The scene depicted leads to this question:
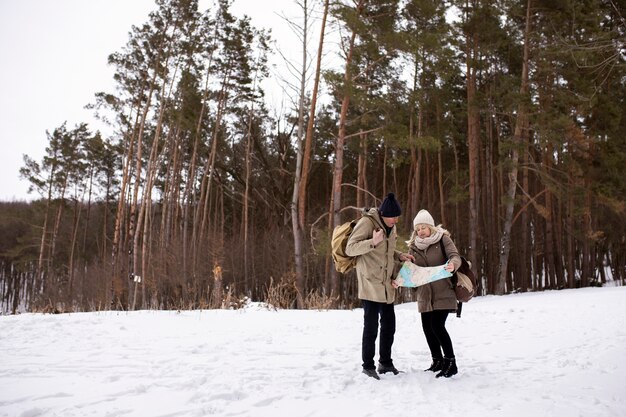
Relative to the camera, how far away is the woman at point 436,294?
13.9 feet

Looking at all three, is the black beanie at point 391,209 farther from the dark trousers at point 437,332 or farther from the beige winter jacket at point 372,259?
the dark trousers at point 437,332

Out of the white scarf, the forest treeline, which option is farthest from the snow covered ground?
the forest treeline

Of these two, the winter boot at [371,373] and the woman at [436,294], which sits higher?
the woman at [436,294]

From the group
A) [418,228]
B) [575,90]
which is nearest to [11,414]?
[418,228]

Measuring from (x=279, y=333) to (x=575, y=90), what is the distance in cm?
1631

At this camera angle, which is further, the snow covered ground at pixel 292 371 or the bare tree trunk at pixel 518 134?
the bare tree trunk at pixel 518 134

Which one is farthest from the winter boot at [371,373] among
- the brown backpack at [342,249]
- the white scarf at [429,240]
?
the white scarf at [429,240]

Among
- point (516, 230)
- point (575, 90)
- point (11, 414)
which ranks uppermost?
point (575, 90)

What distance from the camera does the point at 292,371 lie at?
14.9ft

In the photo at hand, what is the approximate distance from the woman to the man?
25cm

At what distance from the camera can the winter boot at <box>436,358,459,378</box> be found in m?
4.16

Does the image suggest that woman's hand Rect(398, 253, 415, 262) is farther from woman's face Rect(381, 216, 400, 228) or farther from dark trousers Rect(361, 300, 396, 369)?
dark trousers Rect(361, 300, 396, 369)

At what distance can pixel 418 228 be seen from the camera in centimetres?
452

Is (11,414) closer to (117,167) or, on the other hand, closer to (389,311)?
(389,311)
